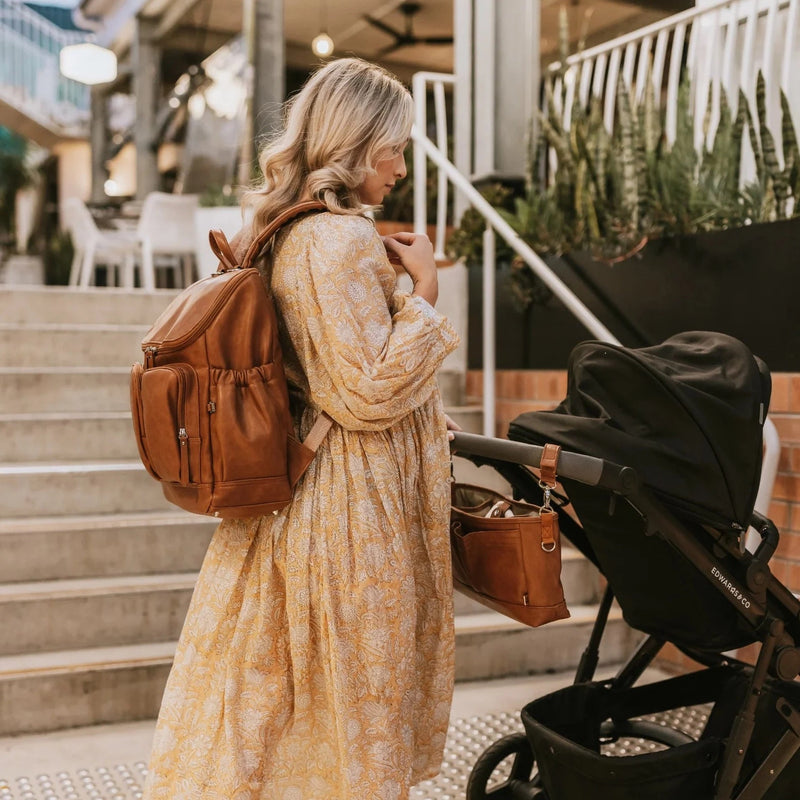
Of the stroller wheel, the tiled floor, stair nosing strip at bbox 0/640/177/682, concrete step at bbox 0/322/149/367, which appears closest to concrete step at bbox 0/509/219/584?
stair nosing strip at bbox 0/640/177/682

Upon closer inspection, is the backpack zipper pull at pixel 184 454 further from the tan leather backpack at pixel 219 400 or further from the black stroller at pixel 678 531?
the black stroller at pixel 678 531

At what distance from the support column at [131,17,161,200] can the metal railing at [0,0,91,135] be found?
8.46 ft

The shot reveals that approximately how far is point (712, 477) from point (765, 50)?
249 cm

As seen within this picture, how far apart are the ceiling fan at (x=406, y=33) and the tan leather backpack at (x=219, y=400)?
8.20 meters

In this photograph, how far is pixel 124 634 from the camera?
279 cm

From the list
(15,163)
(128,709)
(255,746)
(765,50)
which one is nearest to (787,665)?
(255,746)

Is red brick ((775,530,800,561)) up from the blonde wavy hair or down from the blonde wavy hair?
down

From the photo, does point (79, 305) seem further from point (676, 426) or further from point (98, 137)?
point (98, 137)

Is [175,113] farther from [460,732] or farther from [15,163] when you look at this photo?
[460,732]

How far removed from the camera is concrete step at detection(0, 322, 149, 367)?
3.90m

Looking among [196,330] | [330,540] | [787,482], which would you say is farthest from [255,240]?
[787,482]

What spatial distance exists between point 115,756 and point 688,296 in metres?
2.16

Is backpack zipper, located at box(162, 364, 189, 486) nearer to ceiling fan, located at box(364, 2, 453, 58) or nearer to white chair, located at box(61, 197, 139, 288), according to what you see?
white chair, located at box(61, 197, 139, 288)

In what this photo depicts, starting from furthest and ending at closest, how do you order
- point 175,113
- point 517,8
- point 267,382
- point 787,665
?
point 175,113 → point 517,8 → point 787,665 → point 267,382
